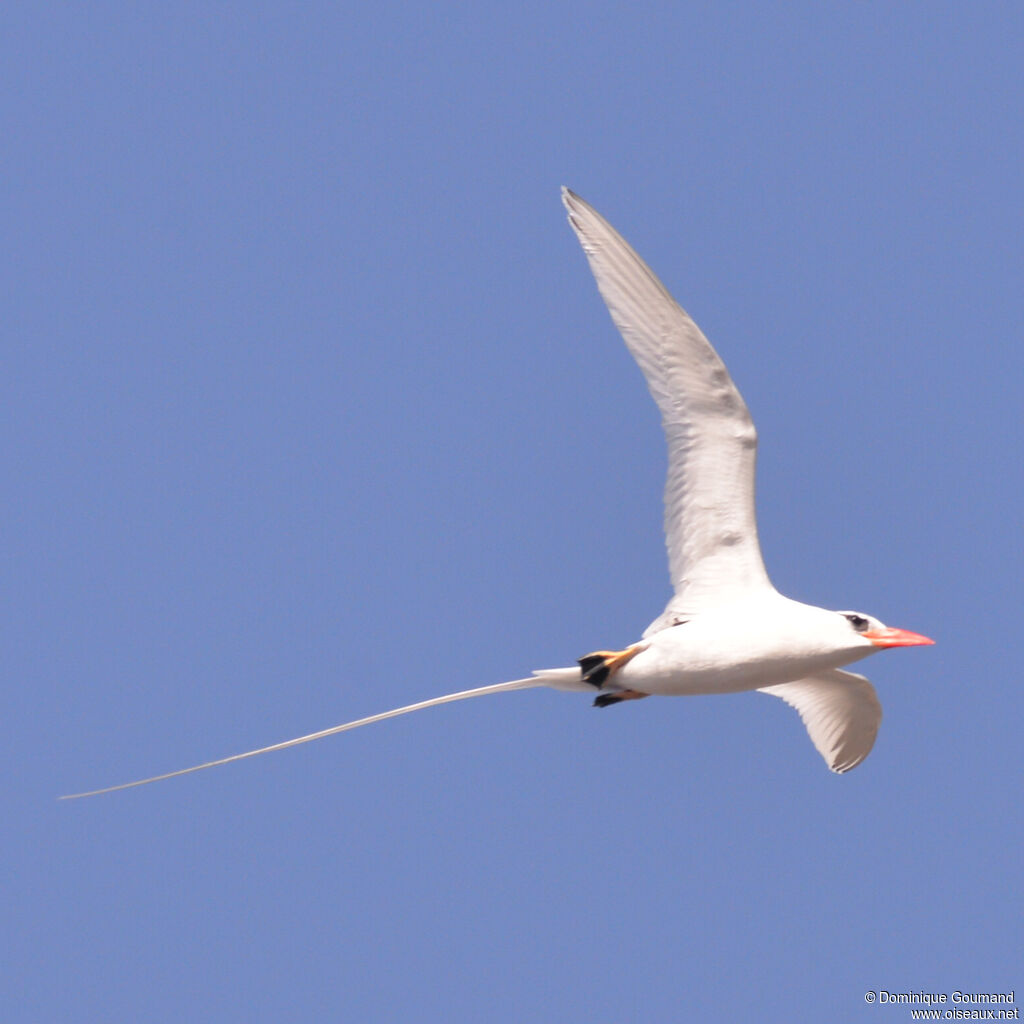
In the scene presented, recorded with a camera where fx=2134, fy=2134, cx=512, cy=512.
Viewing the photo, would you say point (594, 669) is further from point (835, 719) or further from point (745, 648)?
point (835, 719)

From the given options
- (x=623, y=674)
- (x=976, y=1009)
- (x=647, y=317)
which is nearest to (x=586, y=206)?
(x=647, y=317)

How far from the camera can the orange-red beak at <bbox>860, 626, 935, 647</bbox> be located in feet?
51.2

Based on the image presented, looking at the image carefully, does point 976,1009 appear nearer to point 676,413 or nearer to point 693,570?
point 693,570

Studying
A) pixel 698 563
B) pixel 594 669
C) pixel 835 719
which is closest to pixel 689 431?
pixel 698 563

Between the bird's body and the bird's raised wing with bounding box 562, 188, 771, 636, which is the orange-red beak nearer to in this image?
the bird's body

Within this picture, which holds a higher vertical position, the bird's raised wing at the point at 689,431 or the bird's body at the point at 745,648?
the bird's raised wing at the point at 689,431

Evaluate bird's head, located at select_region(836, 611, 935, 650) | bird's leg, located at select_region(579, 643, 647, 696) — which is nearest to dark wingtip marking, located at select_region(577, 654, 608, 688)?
bird's leg, located at select_region(579, 643, 647, 696)

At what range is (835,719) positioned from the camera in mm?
17625

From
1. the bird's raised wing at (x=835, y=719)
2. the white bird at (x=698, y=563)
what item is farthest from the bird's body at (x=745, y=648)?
the bird's raised wing at (x=835, y=719)

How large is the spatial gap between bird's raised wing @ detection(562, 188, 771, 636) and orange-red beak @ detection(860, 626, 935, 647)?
0.87 meters

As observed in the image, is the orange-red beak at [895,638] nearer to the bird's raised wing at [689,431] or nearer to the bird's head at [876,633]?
the bird's head at [876,633]

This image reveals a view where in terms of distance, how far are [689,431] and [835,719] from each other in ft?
11.1

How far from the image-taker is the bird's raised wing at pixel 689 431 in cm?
1531

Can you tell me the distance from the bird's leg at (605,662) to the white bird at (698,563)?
0.01 metres
